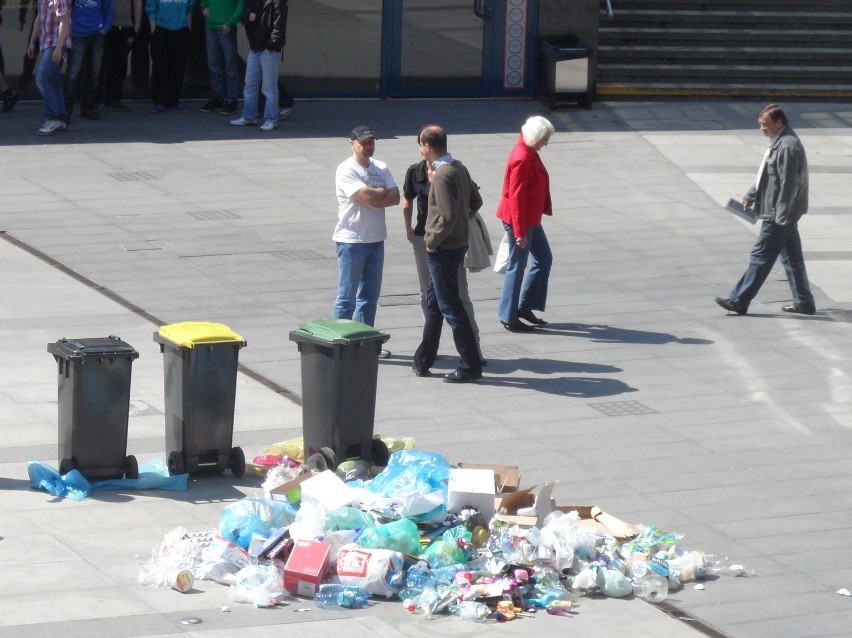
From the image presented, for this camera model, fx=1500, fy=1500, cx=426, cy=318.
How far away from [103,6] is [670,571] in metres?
13.4

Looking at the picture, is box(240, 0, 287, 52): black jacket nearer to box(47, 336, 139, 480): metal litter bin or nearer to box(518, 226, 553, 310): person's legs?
box(518, 226, 553, 310): person's legs

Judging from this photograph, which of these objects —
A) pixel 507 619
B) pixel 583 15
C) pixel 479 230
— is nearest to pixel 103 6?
pixel 583 15

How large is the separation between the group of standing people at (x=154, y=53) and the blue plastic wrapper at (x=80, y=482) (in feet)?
33.8

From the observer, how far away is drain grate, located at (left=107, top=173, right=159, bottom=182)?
16547 mm

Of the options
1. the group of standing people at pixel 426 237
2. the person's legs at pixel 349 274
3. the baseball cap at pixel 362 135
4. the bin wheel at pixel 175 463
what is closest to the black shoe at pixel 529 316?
the group of standing people at pixel 426 237

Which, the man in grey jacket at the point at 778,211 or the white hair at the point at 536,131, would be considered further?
the man in grey jacket at the point at 778,211

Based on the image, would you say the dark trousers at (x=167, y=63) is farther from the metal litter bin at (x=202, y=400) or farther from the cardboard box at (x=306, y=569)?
the cardboard box at (x=306, y=569)

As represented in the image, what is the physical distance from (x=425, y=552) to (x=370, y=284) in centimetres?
381

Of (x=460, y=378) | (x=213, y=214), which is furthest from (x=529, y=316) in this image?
(x=213, y=214)

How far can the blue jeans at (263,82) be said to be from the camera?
18.5 metres

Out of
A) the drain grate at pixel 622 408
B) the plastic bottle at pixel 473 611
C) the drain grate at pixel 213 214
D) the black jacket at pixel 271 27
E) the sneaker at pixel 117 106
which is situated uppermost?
the black jacket at pixel 271 27

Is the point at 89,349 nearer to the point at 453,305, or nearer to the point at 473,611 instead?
the point at 473,611

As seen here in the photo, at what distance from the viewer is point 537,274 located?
1202 centimetres

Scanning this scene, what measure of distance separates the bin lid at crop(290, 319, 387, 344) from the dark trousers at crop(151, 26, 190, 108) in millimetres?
11583
